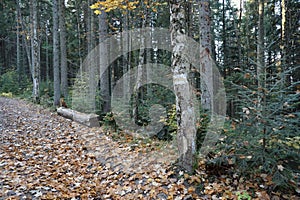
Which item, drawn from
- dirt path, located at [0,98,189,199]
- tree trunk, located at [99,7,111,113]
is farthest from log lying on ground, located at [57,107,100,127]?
tree trunk, located at [99,7,111,113]

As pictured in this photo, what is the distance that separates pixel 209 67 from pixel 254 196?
15.1ft

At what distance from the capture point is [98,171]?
5.27m

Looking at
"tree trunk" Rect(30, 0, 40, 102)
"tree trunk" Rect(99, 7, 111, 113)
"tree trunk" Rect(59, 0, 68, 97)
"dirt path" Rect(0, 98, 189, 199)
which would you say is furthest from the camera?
"tree trunk" Rect(30, 0, 40, 102)

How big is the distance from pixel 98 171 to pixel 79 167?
546mm

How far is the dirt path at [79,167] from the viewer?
427 centimetres

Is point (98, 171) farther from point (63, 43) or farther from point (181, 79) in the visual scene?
point (63, 43)

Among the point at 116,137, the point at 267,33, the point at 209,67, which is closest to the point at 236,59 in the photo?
the point at 267,33

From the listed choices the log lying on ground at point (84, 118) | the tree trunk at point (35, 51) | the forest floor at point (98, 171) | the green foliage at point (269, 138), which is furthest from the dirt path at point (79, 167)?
the tree trunk at point (35, 51)

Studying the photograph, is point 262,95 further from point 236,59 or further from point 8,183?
point 236,59

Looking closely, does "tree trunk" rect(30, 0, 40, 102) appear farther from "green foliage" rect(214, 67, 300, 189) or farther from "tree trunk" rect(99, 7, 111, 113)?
"green foliage" rect(214, 67, 300, 189)

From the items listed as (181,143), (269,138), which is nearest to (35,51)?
(181,143)

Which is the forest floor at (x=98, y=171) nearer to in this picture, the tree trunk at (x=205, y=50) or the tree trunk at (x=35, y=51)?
the tree trunk at (x=205, y=50)

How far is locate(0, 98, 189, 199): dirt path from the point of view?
168 inches

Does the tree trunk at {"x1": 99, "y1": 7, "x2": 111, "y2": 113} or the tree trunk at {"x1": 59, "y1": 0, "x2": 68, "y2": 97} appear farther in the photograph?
the tree trunk at {"x1": 59, "y1": 0, "x2": 68, "y2": 97}
